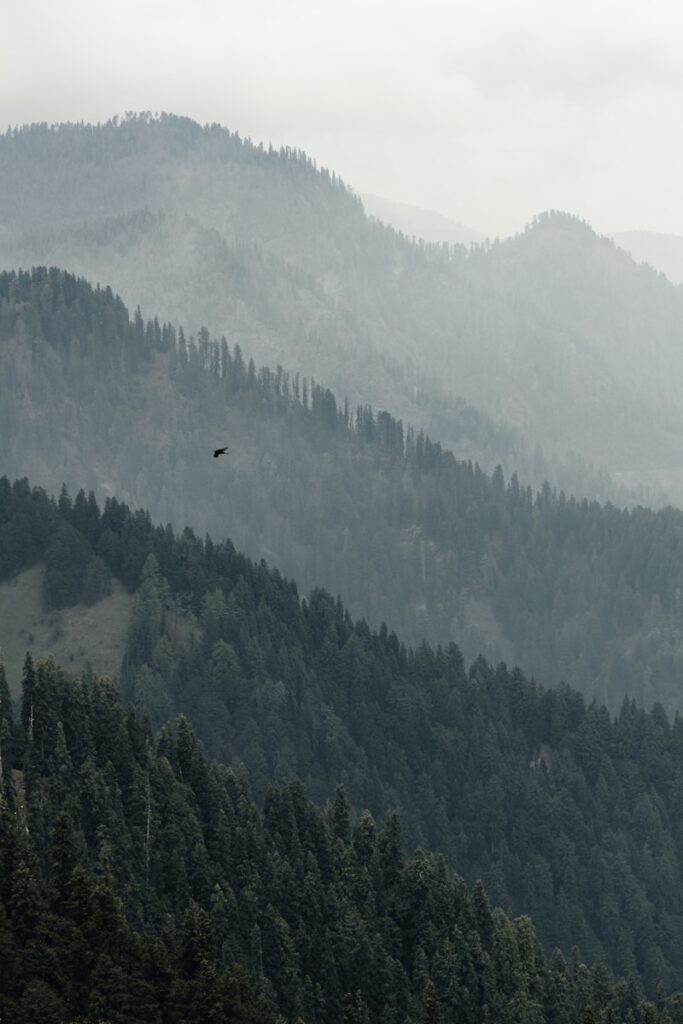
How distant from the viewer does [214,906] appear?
161 meters

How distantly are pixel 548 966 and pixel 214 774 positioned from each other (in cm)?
4146

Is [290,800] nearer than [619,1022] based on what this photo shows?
No

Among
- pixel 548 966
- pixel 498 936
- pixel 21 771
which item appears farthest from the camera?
pixel 548 966

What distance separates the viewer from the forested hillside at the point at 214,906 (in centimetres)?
13388

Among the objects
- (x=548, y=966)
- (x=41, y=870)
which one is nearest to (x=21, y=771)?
(x=41, y=870)

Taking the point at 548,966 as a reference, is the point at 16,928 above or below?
above

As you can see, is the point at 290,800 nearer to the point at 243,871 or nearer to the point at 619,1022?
the point at 243,871

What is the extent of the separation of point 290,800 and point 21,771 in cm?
3519

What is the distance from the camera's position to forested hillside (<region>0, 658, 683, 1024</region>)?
134 m

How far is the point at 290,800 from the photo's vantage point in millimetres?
188625

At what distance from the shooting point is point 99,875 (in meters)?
147

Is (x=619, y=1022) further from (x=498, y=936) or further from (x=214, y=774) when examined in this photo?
(x=214, y=774)

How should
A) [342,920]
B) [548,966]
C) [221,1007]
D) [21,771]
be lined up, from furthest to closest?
[548,966], [342,920], [21,771], [221,1007]

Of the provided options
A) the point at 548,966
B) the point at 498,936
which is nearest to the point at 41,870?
the point at 498,936
